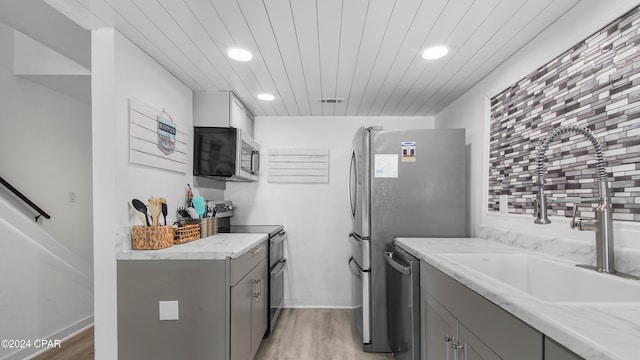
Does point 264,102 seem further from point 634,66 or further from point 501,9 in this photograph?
point 634,66

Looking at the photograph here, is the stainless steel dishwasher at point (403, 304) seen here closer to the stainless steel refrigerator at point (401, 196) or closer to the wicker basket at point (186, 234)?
the stainless steel refrigerator at point (401, 196)

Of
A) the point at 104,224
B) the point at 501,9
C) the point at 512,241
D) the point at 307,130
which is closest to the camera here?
the point at 501,9

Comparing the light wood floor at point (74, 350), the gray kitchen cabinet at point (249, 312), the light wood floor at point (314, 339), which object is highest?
the gray kitchen cabinet at point (249, 312)

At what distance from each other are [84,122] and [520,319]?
3656mm

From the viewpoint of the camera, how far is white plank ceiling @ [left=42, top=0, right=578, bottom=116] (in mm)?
1418

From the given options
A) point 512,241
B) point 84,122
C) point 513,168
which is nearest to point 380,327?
point 512,241

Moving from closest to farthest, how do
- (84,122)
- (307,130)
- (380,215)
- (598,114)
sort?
1. (598,114)
2. (380,215)
3. (84,122)
4. (307,130)

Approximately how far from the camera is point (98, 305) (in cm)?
160

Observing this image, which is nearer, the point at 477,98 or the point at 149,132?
the point at 149,132

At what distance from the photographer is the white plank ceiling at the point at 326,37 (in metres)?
1.42

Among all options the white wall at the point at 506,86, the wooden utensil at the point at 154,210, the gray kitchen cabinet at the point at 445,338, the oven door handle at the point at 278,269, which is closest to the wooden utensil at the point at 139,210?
the wooden utensil at the point at 154,210

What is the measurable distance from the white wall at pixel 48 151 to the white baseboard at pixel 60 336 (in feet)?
1.80

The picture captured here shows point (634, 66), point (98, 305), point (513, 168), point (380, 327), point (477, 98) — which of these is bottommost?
point (380, 327)

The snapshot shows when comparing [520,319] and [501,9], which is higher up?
[501,9]
